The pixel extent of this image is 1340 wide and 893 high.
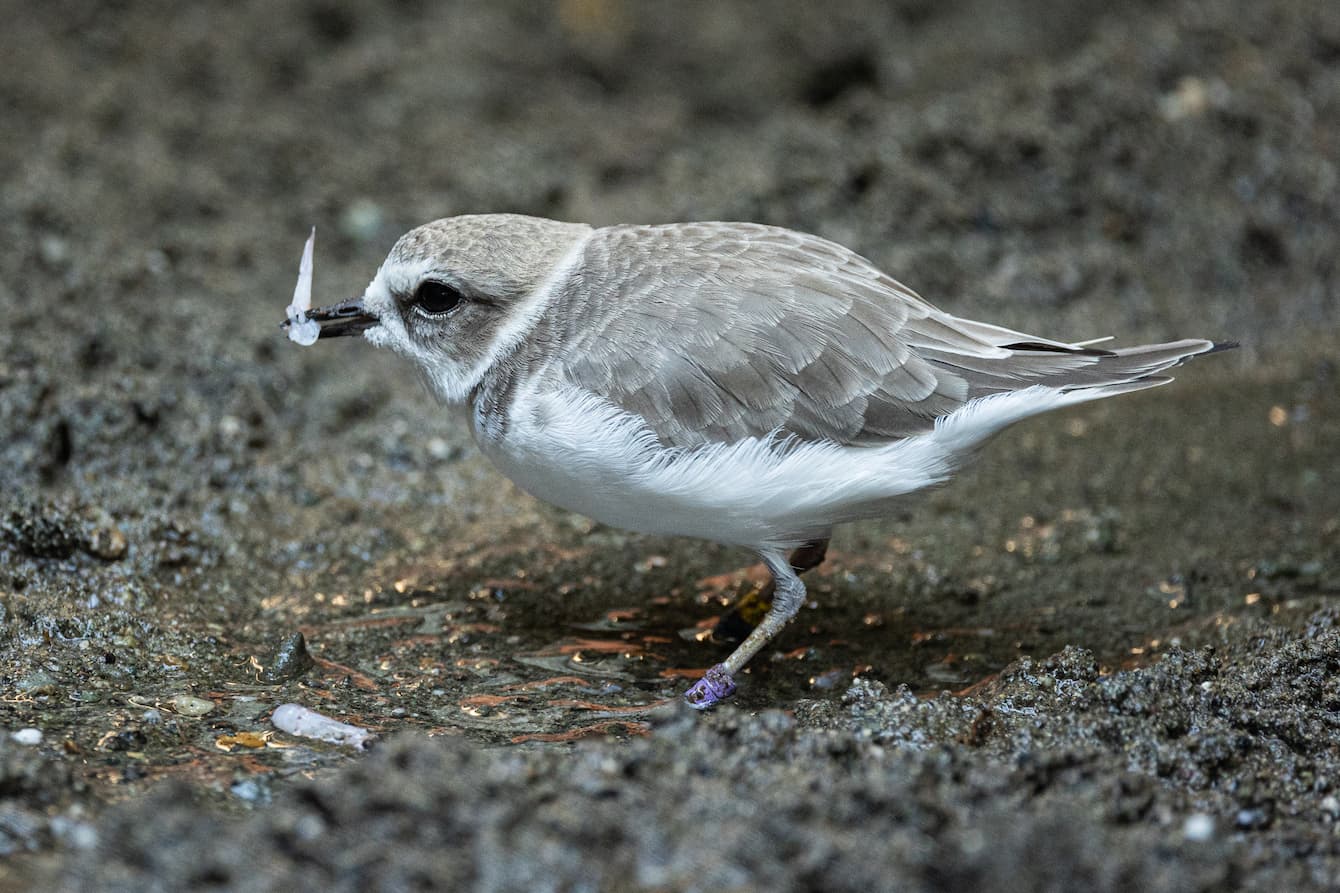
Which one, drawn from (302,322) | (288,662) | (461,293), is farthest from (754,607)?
(302,322)

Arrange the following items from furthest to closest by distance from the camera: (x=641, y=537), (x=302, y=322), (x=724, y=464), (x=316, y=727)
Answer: (x=641, y=537) < (x=302, y=322) < (x=724, y=464) < (x=316, y=727)

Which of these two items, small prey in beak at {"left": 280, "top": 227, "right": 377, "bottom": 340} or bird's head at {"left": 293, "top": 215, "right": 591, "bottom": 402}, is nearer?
bird's head at {"left": 293, "top": 215, "right": 591, "bottom": 402}

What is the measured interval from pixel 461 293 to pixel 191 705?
1.65 m

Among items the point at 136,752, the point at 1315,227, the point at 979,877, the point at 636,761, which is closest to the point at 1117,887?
the point at 979,877

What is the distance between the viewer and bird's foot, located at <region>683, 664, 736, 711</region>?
4.49m

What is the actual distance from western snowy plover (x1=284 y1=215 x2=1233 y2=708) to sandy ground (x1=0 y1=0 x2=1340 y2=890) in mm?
650

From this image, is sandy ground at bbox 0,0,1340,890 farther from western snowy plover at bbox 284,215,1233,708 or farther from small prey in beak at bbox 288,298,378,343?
small prey in beak at bbox 288,298,378,343

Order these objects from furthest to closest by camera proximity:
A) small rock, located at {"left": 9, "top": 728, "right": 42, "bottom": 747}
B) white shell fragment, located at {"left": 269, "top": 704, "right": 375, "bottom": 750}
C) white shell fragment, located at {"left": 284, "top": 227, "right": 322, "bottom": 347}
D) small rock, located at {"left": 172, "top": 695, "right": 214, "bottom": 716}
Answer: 1. white shell fragment, located at {"left": 284, "top": 227, "right": 322, "bottom": 347}
2. small rock, located at {"left": 172, "top": 695, "right": 214, "bottom": 716}
3. white shell fragment, located at {"left": 269, "top": 704, "right": 375, "bottom": 750}
4. small rock, located at {"left": 9, "top": 728, "right": 42, "bottom": 747}

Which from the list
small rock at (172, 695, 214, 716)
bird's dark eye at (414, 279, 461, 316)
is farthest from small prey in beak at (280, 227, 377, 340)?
small rock at (172, 695, 214, 716)

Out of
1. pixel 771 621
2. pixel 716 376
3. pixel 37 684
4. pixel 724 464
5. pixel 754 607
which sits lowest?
pixel 754 607

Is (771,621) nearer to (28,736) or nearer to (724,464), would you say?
(724,464)

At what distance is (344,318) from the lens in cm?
481

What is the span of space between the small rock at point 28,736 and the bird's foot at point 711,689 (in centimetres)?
202

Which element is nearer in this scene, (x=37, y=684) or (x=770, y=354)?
(x=37, y=684)
